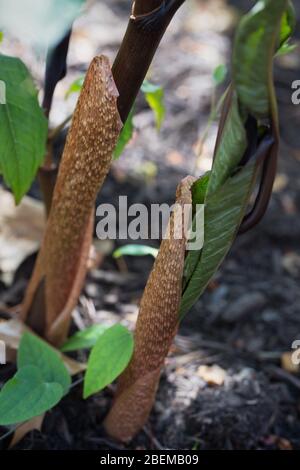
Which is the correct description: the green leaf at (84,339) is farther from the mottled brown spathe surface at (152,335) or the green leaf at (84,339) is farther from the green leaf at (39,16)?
the green leaf at (39,16)

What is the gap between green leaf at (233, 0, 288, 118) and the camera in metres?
0.56

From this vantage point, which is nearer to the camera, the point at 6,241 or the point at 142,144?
the point at 6,241

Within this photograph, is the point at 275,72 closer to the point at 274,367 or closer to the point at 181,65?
the point at 181,65

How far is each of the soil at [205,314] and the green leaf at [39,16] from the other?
0.54 meters

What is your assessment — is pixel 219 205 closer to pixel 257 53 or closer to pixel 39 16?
pixel 257 53

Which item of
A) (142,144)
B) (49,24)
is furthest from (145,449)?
(142,144)

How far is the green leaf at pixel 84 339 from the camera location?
1033 millimetres

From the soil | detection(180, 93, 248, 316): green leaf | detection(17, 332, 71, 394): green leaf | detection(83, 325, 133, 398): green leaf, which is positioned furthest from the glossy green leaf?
the soil

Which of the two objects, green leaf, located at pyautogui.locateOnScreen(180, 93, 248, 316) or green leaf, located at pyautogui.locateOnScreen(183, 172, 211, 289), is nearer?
green leaf, located at pyautogui.locateOnScreen(180, 93, 248, 316)

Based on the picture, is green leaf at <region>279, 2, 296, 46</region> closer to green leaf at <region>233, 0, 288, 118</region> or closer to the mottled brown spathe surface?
green leaf at <region>233, 0, 288, 118</region>

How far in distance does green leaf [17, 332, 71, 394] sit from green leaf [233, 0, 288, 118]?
48 cm

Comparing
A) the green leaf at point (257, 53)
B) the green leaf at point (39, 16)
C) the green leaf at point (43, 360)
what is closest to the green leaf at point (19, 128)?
the green leaf at point (39, 16)

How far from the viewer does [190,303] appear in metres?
0.83

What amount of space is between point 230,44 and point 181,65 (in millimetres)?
276
